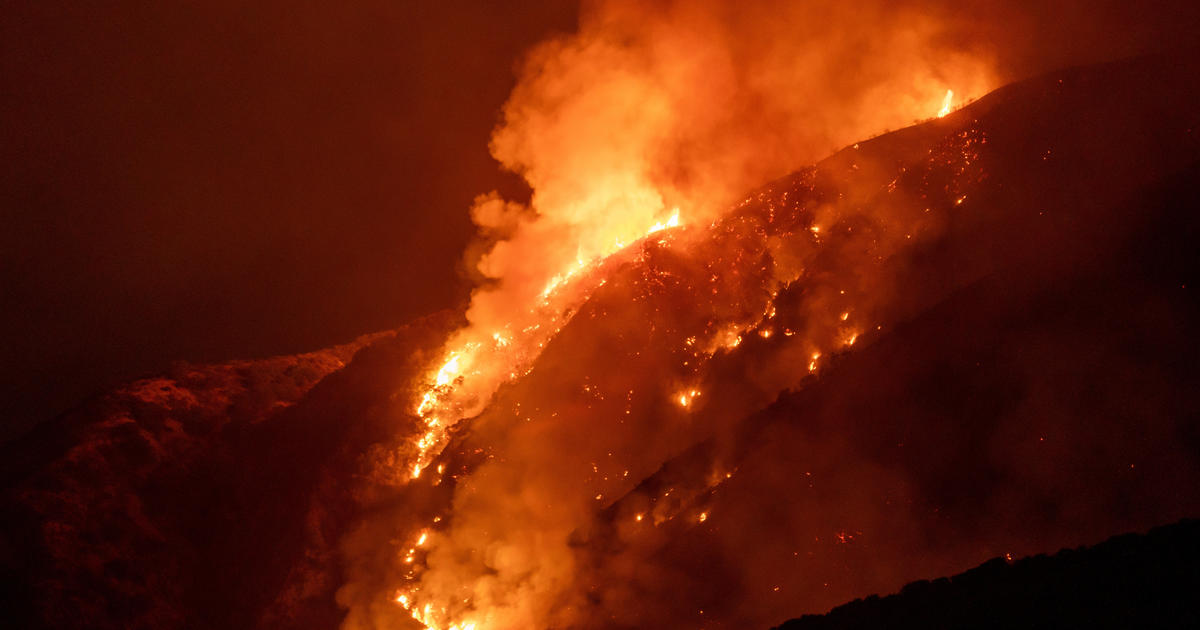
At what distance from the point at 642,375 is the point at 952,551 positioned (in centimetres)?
681

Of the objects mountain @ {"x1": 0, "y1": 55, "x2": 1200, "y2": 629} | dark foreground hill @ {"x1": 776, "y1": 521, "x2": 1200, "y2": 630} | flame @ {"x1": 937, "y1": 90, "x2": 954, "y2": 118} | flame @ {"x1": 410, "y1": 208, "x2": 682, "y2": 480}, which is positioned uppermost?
flame @ {"x1": 937, "y1": 90, "x2": 954, "y2": 118}

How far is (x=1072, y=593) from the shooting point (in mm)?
7105

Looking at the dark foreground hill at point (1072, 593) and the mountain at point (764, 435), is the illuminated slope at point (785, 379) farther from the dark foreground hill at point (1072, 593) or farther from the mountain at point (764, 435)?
the dark foreground hill at point (1072, 593)

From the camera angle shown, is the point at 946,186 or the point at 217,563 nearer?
the point at 946,186

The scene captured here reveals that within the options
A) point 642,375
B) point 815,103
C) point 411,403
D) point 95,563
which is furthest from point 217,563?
point 815,103

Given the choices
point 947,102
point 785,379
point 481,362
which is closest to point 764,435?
point 785,379

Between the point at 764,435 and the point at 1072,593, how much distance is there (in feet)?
23.3

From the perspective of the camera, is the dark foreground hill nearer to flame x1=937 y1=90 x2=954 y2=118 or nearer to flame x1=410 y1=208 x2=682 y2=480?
flame x1=410 y1=208 x2=682 y2=480

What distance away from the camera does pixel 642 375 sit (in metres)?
16.2

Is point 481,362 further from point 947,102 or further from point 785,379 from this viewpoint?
point 947,102

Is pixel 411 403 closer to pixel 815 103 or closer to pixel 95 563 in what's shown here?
pixel 95 563

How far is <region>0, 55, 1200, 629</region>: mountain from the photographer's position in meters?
11.9

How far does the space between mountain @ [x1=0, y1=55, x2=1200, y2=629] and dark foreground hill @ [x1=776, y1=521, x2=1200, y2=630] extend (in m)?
3.12

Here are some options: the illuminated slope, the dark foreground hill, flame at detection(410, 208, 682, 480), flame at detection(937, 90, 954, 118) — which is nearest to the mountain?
the illuminated slope
